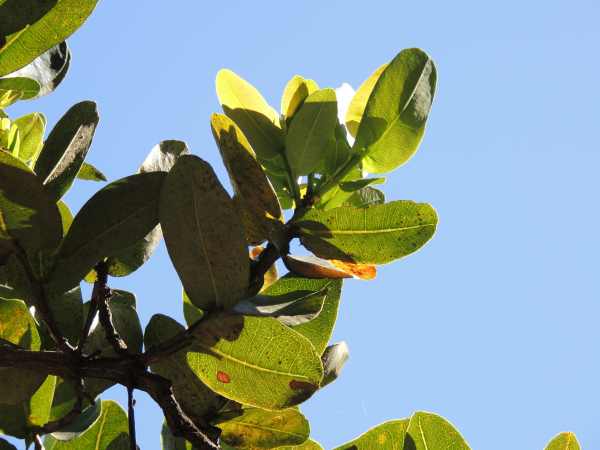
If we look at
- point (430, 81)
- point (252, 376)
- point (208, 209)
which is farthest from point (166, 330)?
point (430, 81)

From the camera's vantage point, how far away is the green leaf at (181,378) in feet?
4.23

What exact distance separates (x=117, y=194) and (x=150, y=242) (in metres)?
0.18

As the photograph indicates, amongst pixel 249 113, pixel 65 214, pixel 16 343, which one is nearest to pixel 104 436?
pixel 16 343

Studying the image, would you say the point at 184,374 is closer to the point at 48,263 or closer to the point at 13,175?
the point at 48,263

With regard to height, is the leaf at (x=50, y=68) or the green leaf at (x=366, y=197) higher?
the leaf at (x=50, y=68)

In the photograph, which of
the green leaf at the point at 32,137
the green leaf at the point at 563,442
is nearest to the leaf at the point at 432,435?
the green leaf at the point at 563,442

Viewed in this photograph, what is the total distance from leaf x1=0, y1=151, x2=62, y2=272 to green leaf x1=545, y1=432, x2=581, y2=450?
0.87m

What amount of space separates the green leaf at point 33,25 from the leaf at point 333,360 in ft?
2.23

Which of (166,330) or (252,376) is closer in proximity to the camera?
(252,376)

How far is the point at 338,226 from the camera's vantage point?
1.24m

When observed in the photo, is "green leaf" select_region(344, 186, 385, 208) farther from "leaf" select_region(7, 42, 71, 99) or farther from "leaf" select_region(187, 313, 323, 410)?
"leaf" select_region(7, 42, 71, 99)

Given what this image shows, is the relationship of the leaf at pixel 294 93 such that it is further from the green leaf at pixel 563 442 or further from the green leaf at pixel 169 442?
the green leaf at pixel 563 442

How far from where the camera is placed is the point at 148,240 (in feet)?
4.45

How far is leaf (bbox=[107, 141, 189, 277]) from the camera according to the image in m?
1.33
